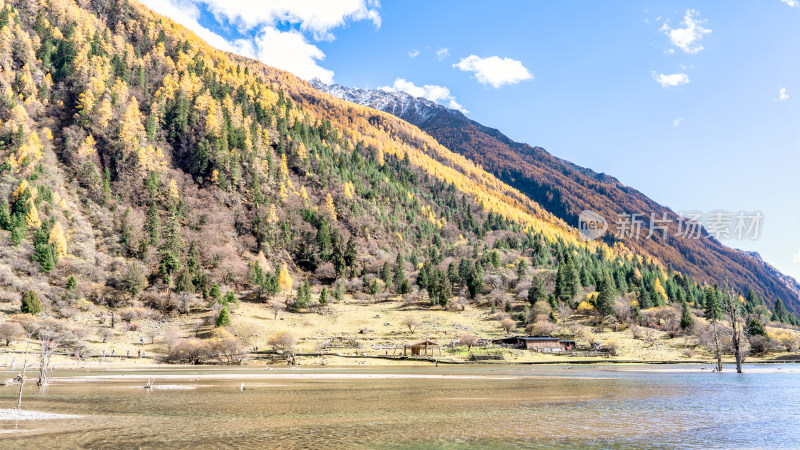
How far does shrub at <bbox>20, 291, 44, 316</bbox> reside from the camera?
274 ft

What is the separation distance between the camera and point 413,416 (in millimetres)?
28906

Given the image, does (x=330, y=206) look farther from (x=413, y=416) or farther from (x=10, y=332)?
(x=413, y=416)

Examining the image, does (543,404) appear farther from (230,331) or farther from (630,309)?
(630,309)

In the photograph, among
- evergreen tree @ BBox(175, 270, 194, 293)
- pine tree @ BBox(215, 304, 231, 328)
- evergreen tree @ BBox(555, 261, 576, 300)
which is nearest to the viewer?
pine tree @ BBox(215, 304, 231, 328)

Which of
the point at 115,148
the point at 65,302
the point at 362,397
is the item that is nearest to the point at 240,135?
the point at 115,148

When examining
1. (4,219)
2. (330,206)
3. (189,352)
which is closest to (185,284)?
(189,352)

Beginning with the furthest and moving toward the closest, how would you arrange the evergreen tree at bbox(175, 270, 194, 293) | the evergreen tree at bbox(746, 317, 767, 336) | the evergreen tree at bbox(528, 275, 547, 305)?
the evergreen tree at bbox(528, 275, 547, 305)
the evergreen tree at bbox(175, 270, 194, 293)
the evergreen tree at bbox(746, 317, 767, 336)

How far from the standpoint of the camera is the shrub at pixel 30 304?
83.6m

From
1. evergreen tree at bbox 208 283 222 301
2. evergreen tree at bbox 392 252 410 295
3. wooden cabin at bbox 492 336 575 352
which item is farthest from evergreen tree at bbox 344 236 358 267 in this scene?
wooden cabin at bbox 492 336 575 352

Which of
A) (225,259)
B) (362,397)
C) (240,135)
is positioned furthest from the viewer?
(240,135)

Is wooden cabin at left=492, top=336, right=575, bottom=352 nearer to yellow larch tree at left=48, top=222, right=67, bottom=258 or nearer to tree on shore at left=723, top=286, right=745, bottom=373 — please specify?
tree on shore at left=723, top=286, right=745, bottom=373

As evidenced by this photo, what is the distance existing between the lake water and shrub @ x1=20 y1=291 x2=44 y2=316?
158 feet

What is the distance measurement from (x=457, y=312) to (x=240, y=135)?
11605cm

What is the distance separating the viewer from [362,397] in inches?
1506
